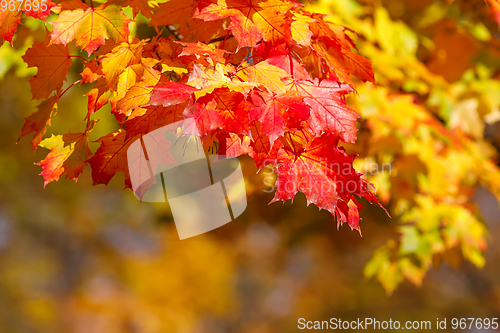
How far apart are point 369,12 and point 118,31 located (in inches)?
70.9

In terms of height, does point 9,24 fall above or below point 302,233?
above

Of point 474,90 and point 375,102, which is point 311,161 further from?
point 474,90

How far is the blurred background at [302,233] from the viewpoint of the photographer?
2.23m

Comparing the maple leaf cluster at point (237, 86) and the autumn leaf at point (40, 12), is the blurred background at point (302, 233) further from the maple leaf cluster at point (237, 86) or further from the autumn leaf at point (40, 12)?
the autumn leaf at point (40, 12)

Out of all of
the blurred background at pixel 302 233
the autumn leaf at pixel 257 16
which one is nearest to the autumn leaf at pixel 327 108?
the autumn leaf at pixel 257 16

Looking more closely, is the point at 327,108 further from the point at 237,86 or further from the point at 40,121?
the point at 40,121

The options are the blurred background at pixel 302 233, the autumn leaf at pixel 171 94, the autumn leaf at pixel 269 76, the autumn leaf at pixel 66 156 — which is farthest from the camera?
the blurred background at pixel 302 233

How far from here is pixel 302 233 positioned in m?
3.50

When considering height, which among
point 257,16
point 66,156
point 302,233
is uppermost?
point 257,16

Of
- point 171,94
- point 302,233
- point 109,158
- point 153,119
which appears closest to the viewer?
point 171,94

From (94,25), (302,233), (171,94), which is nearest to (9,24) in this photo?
(94,25)

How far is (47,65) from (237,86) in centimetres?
69

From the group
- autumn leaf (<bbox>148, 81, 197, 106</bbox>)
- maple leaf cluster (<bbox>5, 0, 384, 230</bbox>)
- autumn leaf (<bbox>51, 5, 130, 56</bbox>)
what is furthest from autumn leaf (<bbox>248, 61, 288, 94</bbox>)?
autumn leaf (<bbox>51, 5, 130, 56</bbox>)

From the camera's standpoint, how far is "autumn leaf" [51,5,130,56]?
926mm
